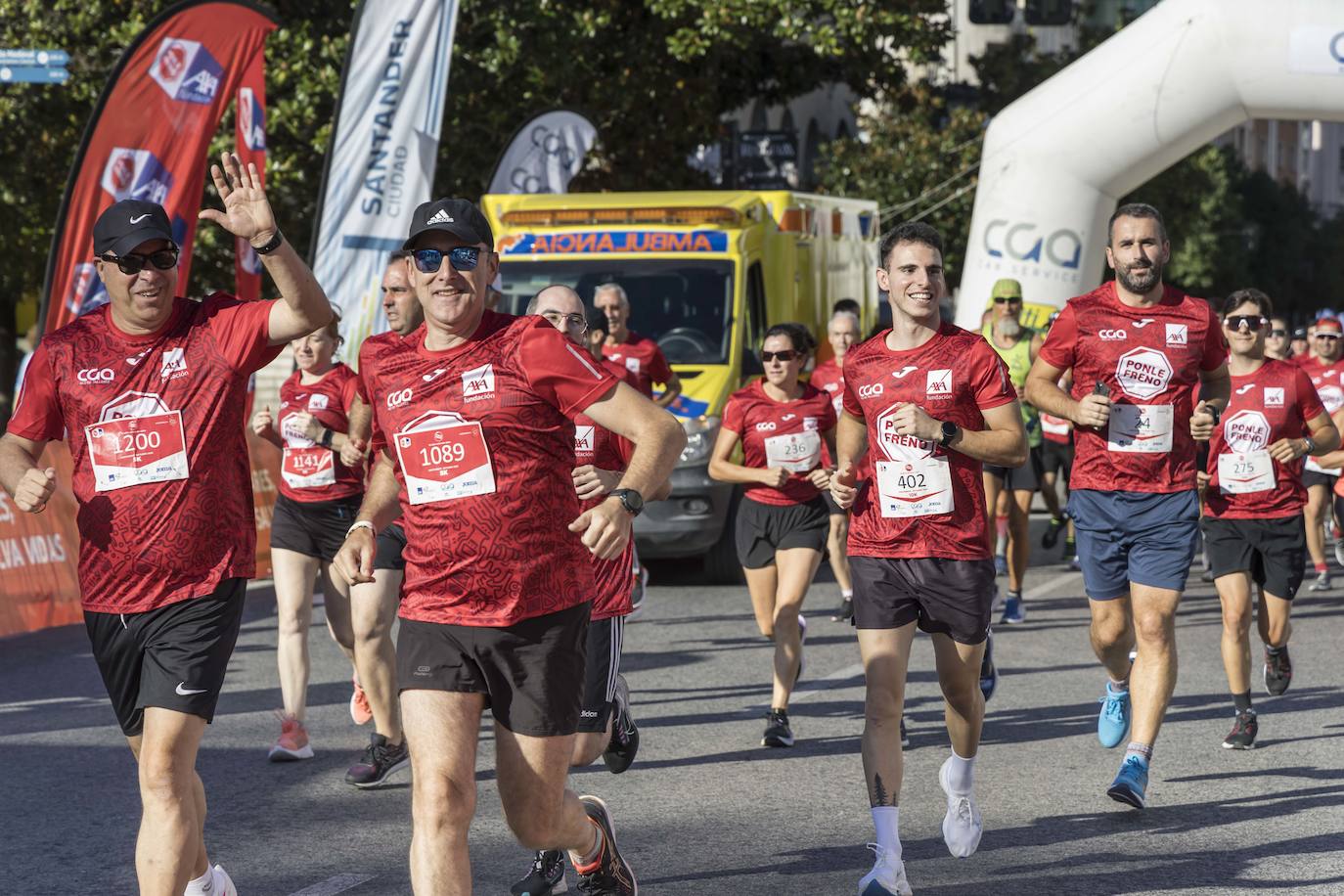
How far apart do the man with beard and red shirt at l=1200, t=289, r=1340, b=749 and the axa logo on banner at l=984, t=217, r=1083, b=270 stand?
8.49 meters

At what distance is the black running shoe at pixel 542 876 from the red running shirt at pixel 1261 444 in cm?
406

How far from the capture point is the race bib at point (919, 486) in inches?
233

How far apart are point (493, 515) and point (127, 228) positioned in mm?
1273

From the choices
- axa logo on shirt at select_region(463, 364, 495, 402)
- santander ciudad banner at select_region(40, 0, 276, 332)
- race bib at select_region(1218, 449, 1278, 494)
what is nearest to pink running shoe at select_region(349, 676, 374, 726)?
axa logo on shirt at select_region(463, 364, 495, 402)

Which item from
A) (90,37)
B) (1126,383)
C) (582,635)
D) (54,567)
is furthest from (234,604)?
(90,37)

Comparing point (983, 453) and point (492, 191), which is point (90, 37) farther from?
point (983, 453)

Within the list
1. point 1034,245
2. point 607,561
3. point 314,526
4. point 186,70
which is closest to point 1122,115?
point 1034,245

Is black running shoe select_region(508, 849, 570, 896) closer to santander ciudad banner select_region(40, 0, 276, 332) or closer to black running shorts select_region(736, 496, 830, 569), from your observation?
black running shorts select_region(736, 496, 830, 569)

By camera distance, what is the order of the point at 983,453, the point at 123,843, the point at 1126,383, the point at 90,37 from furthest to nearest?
the point at 90,37, the point at 1126,383, the point at 123,843, the point at 983,453

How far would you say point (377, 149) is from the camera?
14578mm

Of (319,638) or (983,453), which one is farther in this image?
(319,638)

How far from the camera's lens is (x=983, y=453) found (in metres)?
5.78

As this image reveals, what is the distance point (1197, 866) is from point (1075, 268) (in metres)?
11.9

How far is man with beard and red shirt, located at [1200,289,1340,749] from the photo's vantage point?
8.18 metres
